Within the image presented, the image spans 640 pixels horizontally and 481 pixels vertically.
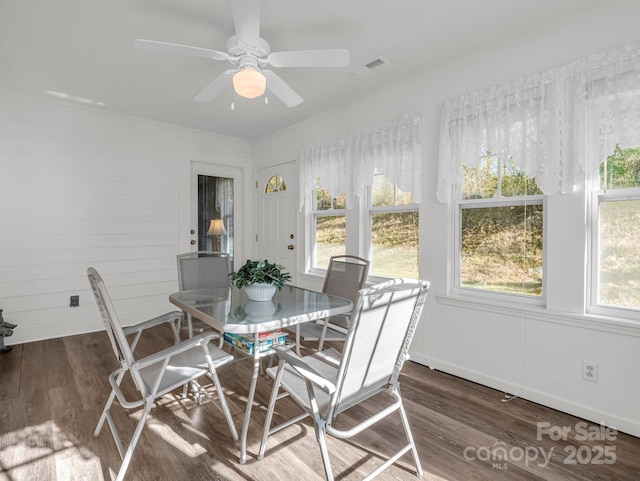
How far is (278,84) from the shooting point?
7.94 ft

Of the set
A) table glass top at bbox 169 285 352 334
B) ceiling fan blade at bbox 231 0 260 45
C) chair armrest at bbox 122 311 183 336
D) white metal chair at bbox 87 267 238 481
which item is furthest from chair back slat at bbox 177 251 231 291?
ceiling fan blade at bbox 231 0 260 45

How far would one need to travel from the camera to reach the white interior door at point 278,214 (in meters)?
4.64

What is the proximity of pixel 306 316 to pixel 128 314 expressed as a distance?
3.28 m

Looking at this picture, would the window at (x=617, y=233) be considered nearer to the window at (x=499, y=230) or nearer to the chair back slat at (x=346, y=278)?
the window at (x=499, y=230)

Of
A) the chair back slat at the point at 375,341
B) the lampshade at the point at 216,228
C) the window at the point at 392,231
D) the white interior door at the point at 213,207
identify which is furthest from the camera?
the lampshade at the point at 216,228

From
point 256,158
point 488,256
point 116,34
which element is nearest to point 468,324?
point 488,256

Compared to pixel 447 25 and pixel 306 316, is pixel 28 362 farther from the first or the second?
pixel 447 25

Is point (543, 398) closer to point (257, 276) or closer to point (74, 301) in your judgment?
point (257, 276)

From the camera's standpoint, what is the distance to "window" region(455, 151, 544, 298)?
2.51 m

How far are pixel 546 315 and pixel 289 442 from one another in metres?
1.86

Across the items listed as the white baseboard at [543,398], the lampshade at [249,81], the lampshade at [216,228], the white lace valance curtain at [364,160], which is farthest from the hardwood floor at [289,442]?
the lampshade at [216,228]

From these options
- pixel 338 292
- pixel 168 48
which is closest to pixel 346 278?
pixel 338 292

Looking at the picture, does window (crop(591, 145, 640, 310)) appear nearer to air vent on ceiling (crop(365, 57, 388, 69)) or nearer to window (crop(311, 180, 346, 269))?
air vent on ceiling (crop(365, 57, 388, 69))

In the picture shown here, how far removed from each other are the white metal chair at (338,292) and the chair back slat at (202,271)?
3.12 feet
